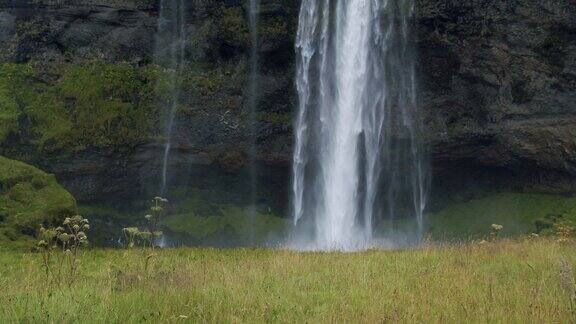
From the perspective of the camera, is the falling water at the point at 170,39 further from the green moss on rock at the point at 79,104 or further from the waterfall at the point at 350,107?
the waterfall at the point at 350,107

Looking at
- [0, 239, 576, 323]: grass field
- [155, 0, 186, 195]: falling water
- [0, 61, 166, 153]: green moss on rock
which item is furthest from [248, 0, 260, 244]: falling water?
[0, 239, 576, 323]: grass field

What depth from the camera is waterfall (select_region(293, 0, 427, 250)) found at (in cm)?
3428

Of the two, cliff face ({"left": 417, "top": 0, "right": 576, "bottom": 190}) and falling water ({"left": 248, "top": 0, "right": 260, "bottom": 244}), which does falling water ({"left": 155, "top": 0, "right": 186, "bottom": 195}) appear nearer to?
falling water ({"left": 248, "top": 0, "right": 260, "bottom": 244})

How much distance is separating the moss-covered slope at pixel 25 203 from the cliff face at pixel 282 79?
11594mm

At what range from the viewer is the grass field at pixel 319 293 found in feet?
20.1

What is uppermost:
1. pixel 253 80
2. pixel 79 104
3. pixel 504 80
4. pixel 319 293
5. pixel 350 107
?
pixel 253 80

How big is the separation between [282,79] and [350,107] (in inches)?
177

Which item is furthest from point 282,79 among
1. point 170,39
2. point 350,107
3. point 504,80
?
point 504,80

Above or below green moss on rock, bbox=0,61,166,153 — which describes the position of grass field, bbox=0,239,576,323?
below

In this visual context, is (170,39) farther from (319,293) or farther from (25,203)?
(319,293)

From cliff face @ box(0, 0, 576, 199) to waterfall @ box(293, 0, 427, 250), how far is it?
38.1 inches

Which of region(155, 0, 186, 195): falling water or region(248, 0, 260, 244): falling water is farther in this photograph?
region(155, 0, 186, 195): falling water

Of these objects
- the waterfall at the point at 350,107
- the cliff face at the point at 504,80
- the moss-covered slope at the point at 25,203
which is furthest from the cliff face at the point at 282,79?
the moss-covered slope at the point at 25,203

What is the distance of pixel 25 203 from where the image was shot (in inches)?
838
